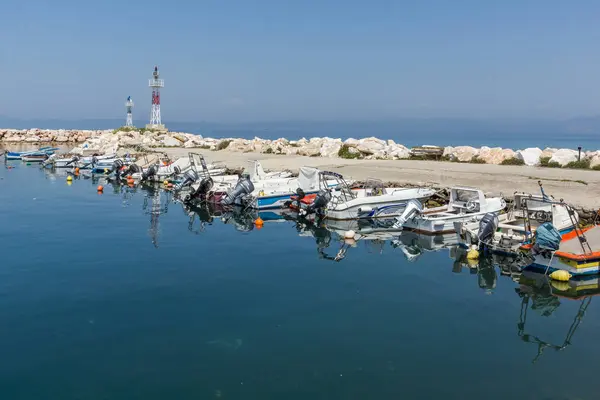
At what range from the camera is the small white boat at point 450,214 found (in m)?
21.6

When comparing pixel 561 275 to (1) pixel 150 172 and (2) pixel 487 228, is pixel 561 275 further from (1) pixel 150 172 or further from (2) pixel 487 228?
(1) pixel 150 172

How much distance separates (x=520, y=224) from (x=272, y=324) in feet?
36.3

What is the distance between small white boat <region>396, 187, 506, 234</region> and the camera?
21641 mm

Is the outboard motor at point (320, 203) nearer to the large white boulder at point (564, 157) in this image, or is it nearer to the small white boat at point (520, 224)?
the small white boat at point (520, 224)

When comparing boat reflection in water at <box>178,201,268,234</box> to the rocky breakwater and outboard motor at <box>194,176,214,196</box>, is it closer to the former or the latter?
outboard motor at <box>194,176,214,196</box>

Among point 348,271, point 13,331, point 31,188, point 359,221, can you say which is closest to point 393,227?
point 359,221

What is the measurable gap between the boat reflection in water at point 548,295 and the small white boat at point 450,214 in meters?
4.96

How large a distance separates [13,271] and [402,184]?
19187 millimetres

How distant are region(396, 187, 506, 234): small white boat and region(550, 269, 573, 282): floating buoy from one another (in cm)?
504

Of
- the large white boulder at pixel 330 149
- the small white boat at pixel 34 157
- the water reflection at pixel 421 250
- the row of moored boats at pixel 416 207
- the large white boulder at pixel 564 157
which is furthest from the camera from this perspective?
the small white boat at pixel 34 157

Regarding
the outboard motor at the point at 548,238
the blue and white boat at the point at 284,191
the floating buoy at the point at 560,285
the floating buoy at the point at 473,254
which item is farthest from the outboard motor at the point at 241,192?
the floating buoy at the point at 560,285

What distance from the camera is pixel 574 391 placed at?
33.0 feet

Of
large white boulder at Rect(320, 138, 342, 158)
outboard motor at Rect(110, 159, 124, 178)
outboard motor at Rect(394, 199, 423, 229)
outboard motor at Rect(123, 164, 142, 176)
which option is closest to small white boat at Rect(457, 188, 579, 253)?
outboard motor at Rect(394, 199, 423, 229)

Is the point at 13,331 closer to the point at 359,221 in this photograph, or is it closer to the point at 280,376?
the point at 280,376
